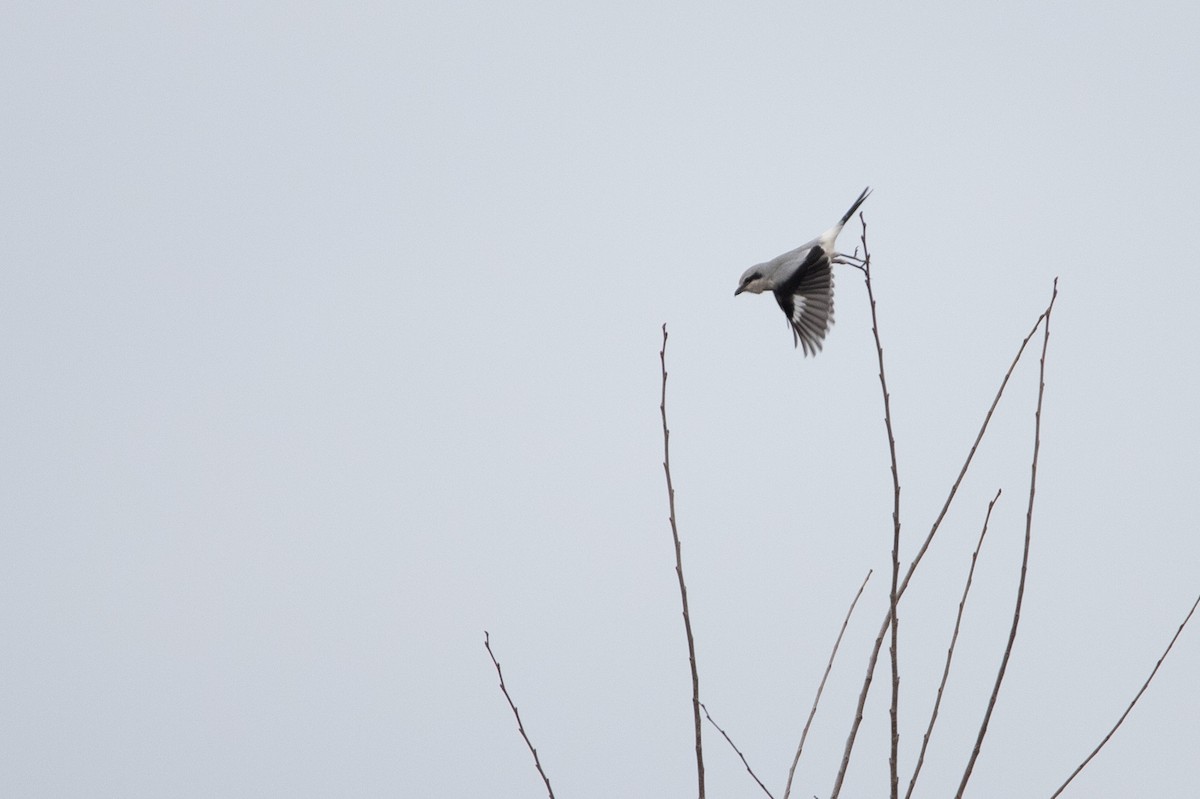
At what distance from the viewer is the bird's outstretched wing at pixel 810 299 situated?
7.04m

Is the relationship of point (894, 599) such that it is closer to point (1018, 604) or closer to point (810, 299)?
point (1018, 604)

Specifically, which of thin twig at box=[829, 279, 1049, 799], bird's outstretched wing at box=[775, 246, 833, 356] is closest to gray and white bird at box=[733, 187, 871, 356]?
bird's outstretched wing at box=[775, 246, 833, 356]

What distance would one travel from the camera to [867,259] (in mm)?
2445

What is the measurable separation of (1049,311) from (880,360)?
474mm

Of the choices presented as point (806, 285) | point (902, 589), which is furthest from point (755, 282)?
point (902, 589)

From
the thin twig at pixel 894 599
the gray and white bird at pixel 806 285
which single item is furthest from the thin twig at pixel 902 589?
the gray and white bird at pixel 806 285

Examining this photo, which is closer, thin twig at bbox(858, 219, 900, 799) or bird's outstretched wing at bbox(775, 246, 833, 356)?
thin twig at bbox(858, 219, 900, 799)

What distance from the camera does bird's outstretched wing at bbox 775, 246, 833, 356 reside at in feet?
23.1

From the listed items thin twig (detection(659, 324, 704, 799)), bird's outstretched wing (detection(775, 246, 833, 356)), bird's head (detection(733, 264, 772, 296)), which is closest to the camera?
thin twig (detection(659, 324, 704, 799))

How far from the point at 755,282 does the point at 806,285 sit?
1.87ft

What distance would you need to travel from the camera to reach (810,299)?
23.7 feet

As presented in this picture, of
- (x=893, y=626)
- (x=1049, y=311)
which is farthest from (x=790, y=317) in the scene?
(x=893, y=626)

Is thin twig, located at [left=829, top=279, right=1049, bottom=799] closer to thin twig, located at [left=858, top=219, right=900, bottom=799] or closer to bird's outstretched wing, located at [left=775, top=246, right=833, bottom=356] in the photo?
thin twig, located at [left=858, top=219, right=900, bottom=799]

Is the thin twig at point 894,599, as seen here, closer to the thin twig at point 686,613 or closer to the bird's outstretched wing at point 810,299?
the thin twig at point 686,613
